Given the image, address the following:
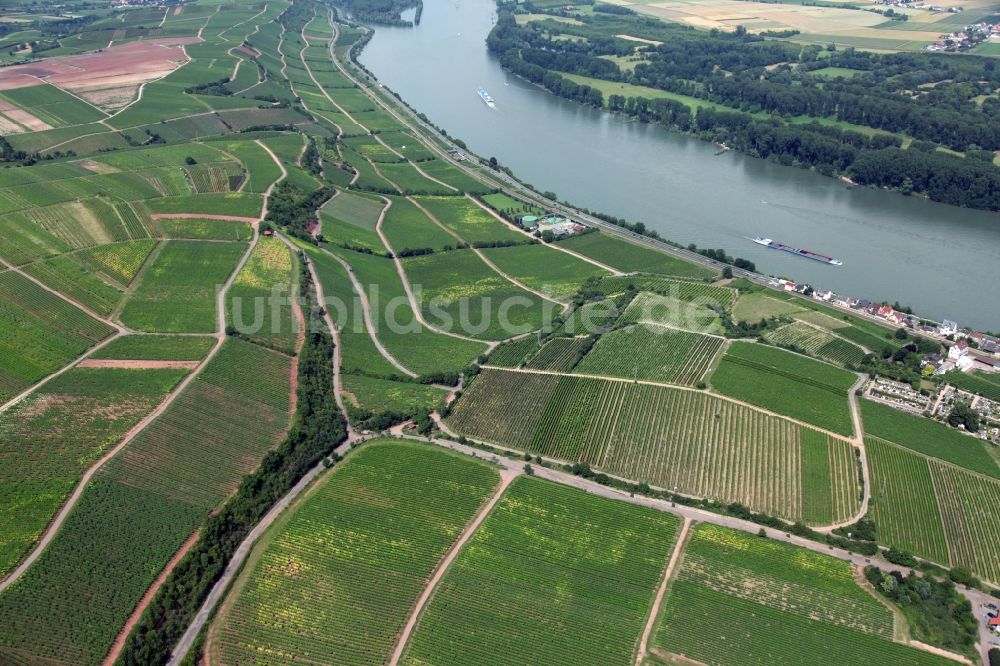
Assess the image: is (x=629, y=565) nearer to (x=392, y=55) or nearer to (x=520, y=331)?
(x=520, y=331)

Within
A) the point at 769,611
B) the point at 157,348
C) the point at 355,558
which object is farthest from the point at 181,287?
the point at 769,611

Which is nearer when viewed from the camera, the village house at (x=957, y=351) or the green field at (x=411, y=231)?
the village house at (x=957, y=351)

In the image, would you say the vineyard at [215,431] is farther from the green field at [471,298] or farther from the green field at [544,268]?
the green field at [544,268]

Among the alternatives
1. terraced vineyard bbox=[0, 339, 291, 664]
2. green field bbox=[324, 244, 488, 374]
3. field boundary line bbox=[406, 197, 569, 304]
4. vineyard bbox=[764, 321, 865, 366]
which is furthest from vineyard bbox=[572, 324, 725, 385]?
terraced vineyard bbox=[0, 339, 291, 664]

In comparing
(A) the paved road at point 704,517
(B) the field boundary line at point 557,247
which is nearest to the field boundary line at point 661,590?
(A) the paved road at point 704,517

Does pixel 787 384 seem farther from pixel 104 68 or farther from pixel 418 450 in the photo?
pixel 104 68

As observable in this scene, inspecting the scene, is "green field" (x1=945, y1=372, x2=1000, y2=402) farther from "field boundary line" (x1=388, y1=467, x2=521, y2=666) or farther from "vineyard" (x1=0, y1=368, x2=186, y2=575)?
"vineyard" (x1=0, y1=368, x2=186, y2=575)
